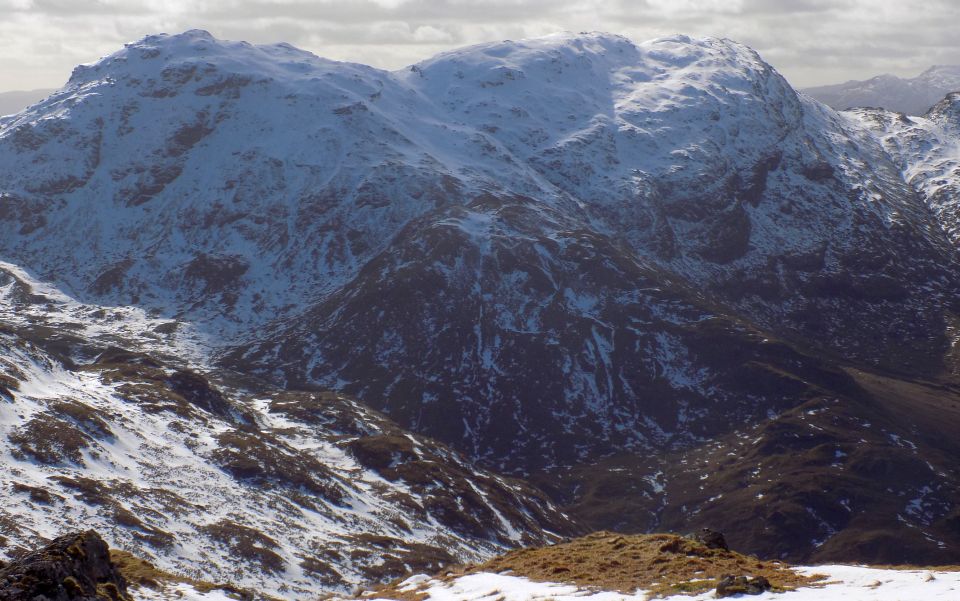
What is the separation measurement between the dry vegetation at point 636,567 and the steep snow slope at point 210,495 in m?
54.9

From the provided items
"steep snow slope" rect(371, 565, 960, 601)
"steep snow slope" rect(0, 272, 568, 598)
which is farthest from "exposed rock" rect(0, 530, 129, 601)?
"steep snow slope" rect(0, 272, 568, 598)

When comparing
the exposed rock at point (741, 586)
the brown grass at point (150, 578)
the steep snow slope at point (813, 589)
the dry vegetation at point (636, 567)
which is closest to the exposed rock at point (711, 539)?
the dry vegetation at point (636, 567)

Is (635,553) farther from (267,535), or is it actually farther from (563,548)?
(267,535)

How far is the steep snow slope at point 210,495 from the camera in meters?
110

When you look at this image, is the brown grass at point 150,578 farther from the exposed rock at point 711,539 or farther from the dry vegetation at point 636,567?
the exposed rock at point 711,539

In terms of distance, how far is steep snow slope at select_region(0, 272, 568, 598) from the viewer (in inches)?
4318

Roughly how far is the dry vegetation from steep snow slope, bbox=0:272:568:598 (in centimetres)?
5493

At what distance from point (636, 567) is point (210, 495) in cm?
10222

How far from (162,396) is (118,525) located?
75960 mm

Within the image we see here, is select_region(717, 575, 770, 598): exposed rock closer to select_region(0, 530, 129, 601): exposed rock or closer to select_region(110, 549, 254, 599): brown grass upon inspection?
select_region(0, 530, 129, 601): exposed rock

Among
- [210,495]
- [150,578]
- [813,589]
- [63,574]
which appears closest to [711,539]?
[813,589]

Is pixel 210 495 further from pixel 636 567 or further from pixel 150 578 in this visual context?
pixel 636 567

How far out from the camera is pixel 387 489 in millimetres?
182250

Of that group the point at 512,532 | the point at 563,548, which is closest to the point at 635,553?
the point at 563,548
